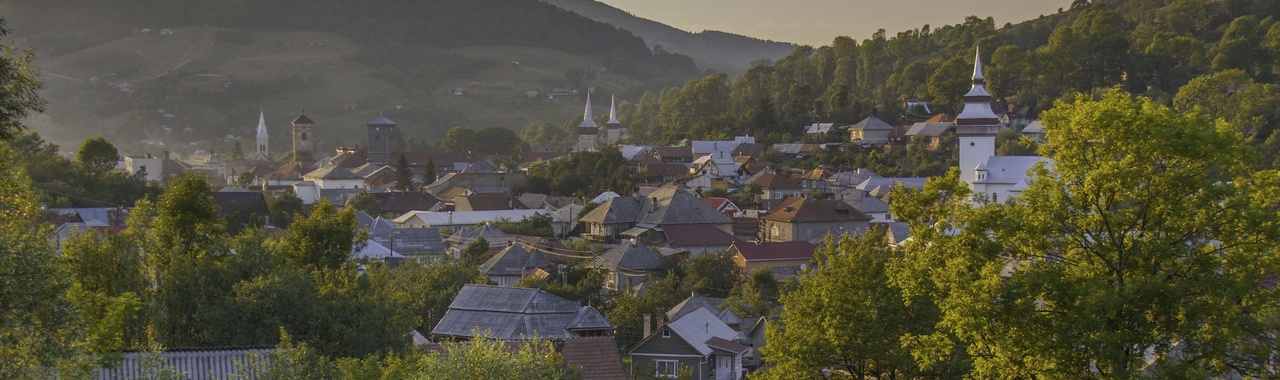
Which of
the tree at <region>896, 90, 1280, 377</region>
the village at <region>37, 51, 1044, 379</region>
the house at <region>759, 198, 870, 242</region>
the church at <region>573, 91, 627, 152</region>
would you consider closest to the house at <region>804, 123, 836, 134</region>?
the village at <region>37, 51, 1044, 379</region>

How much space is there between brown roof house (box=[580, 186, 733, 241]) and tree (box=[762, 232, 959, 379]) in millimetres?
32515

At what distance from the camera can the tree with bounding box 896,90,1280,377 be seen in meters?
10.3

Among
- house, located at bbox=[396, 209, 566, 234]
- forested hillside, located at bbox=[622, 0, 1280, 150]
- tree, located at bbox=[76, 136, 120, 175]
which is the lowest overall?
house, located at bbox=[396, 209, 566, 234]

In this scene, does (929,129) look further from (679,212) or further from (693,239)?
(693,239)

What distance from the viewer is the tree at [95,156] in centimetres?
5278

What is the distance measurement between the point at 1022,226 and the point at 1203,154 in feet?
5.24

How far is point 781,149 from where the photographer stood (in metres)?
70.1

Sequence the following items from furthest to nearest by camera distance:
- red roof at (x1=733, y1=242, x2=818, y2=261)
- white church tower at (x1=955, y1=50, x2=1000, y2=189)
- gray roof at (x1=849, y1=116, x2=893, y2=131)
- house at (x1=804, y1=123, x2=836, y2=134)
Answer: house at (x1=804, y1=123, x2=836, y2=134) → gray roof at (x1=849, y1=116, x2=893, y2=131) → white church tower at (x1=955, y1=50, x2=1000, y2=189) → red roof at (x1=733, y1=242, x2=818, y2=261)

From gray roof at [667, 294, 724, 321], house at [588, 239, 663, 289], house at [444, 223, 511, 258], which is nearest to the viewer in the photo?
gray roof at [667, 294, 724, 321]

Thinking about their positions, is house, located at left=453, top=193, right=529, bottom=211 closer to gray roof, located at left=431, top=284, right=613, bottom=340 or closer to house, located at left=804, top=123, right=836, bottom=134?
house, located at left=804, top=123, right=836, bottom=134

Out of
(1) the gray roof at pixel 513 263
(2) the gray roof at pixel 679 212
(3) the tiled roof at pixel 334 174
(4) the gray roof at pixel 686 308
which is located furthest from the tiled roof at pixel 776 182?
(3) the tiled roof at pixel 334 174

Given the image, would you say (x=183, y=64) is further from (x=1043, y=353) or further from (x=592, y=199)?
(x=1043, y=353)

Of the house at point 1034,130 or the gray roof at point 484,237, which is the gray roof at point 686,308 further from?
the house at point 1034,130

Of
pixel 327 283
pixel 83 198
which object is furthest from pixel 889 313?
pixel 83 198
